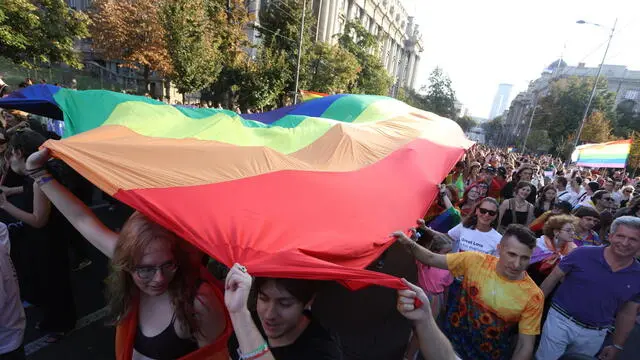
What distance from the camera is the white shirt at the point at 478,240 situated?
10.5 feet

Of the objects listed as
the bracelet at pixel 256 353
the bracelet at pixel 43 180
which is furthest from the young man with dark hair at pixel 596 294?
the bracelet at pixel 43 180

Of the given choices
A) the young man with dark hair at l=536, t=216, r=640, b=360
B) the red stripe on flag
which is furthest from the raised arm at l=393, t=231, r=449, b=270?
the young man with dark hair at l=536, t=216, r=640, b=360

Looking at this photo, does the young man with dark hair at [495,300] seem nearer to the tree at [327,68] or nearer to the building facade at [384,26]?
the tree at [327,68]

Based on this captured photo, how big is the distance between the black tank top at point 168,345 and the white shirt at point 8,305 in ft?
3.37

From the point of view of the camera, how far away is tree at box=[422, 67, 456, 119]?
46.0 metres

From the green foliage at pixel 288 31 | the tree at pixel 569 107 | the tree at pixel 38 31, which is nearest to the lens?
the tree at pixel 38 31

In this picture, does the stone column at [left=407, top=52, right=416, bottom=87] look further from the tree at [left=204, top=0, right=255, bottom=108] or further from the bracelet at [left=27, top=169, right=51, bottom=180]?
the bracelet at [left=27, top=169, right=51, bottom=180]

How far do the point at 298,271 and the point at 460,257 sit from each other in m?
1.54

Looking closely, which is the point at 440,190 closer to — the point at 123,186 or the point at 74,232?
the point at 123,186

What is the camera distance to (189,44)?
13188mm

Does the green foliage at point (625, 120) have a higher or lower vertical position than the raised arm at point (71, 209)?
higher

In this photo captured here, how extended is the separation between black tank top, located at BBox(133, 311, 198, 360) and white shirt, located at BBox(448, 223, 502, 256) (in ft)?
9.09

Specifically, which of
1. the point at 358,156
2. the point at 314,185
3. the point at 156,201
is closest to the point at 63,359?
the point at 156,201

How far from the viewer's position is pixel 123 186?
1781 mm
